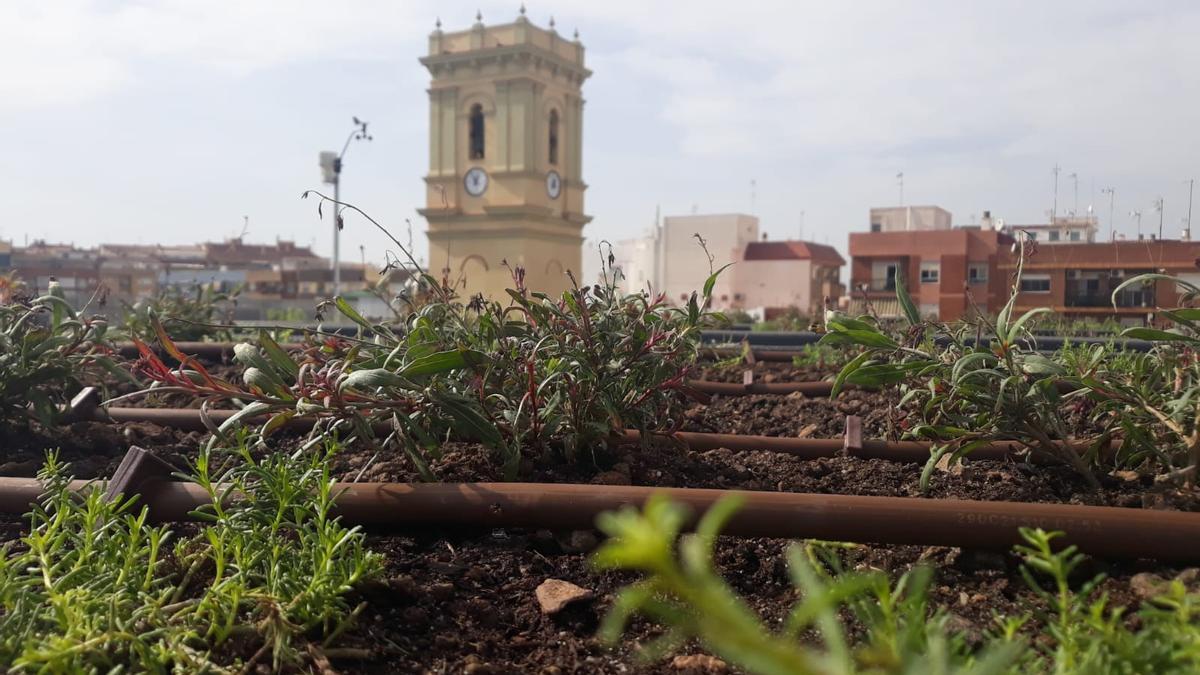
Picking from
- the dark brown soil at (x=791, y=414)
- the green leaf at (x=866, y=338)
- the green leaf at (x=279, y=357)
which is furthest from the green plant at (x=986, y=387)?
the green leaf at (x=279, y=357)

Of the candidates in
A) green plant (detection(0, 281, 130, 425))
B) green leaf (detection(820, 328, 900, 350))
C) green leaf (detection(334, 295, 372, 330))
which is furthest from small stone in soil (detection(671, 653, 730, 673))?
green plant (detection(0, 281, 130, 425))

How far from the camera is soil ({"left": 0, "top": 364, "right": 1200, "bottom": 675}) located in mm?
1440

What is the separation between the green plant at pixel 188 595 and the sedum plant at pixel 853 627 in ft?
1.56

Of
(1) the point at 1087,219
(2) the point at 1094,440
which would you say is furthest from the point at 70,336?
(1) the point at 1087,219

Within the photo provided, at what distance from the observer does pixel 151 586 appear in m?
1.46

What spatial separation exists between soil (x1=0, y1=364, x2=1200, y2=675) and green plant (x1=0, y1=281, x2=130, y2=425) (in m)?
A: 0.17

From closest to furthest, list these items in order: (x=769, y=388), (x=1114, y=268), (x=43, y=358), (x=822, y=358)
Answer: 1. (x=43, y=358)
2. (x=769, y=388)
3. (x=822, y=358)
4. (x=1114, y=268)

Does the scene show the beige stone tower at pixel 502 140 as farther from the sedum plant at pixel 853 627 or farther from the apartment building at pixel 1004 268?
the sedum plant at pixel 853 627

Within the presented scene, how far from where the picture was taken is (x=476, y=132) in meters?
39.6

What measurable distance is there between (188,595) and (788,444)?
1.60m

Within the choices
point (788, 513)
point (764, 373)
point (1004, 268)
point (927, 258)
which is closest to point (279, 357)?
point (788, 513)

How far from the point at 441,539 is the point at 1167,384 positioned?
5.23 ft

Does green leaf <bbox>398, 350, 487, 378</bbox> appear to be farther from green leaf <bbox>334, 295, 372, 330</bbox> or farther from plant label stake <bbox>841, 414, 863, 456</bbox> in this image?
plant label stake <bbox>841, 414, 863, 456</bbox>

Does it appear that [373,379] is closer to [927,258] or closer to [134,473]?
[134,473]
